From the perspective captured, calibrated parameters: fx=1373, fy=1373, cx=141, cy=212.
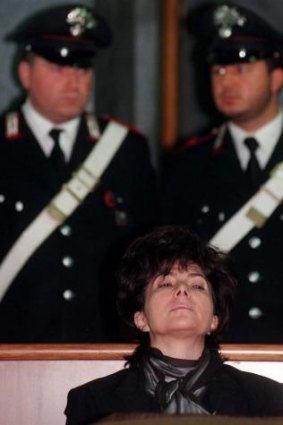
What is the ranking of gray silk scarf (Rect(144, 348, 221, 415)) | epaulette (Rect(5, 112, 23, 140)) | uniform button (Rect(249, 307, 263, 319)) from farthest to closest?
1. epaulette (Rect(5, 112, 23, 140))
2. uniform button (Rect(249, 307, 263, 319))
3. gray silk scarf (Rect(144, 348, 221, 415))

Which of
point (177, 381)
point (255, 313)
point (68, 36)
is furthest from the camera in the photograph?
point (68, 36)

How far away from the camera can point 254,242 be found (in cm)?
345

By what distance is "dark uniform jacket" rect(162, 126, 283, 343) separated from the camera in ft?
11.1

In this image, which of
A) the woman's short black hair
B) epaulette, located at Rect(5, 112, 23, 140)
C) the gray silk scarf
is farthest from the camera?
epaulette, located at Rect(5, 112, 23, 140)

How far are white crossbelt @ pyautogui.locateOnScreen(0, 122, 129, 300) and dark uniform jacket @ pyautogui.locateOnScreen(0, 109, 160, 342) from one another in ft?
0.05

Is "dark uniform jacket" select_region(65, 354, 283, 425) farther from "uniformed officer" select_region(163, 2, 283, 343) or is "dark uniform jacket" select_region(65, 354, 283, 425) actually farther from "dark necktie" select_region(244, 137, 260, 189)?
"dark necktie" select_region(244, 137, 260, 189)

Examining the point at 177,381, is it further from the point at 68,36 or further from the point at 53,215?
the point at 68,36

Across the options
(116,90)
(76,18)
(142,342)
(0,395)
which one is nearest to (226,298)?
(142,342)

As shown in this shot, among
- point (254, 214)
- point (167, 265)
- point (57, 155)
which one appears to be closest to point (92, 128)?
point (57, 155)

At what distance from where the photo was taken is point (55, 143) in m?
3.46

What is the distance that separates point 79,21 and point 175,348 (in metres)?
1.33

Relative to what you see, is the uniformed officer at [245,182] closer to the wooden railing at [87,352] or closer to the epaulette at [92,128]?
the epaulette at [92,128]

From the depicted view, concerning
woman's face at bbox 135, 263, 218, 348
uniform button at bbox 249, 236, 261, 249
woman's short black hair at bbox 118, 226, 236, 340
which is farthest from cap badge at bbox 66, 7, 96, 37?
woman's face at bbox 135, 263, 218, 348

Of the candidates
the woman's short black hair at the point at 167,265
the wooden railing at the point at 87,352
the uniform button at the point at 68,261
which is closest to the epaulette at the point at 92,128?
the uniform button at the point at 68,261
